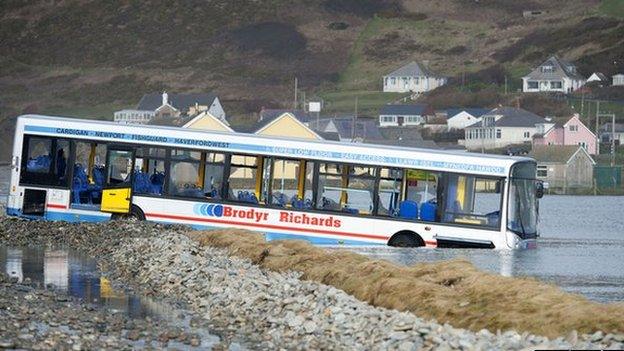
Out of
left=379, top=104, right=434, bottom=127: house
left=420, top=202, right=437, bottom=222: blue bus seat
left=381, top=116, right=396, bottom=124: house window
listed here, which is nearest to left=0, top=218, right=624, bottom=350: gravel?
left=420, top=202, right=437, bottom=222: blue bus seat

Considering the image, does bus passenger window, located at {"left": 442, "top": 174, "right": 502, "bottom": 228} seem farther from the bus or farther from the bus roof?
the bus roof

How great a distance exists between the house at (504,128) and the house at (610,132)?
6542 mm

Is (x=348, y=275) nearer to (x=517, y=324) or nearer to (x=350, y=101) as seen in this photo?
(x=517, y=324)

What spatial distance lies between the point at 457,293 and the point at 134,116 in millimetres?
150094

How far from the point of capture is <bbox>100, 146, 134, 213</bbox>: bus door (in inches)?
1686

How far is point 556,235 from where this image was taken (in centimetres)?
6400

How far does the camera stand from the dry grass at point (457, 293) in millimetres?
20844

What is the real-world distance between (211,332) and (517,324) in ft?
18.6

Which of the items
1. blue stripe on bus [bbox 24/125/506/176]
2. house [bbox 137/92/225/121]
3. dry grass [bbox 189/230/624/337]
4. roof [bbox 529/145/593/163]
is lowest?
dry grass [bbox 189/230/624/337]

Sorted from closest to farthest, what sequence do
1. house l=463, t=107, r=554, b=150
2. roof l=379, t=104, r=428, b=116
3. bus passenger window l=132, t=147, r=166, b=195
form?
bus passenger window l=132, t=147, r=166, b=195 < house l=463, t=107, r=554, b=150 < roof l=379, t=104, r=428, b=116

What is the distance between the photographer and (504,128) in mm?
169125

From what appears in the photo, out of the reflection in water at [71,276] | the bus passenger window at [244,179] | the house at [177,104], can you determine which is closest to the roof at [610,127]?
Result: the house at [177,104]

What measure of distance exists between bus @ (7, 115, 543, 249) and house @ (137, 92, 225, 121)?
381 ft

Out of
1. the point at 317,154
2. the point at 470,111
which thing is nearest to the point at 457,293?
the point at 317,154
